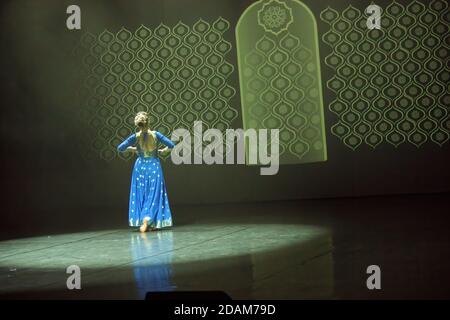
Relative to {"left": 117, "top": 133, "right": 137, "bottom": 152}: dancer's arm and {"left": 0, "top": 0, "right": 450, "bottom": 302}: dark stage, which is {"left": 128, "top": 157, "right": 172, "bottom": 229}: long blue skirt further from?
{"left": 117, "top": 133, "right": 137, "bottom": 152}: dancer's arm

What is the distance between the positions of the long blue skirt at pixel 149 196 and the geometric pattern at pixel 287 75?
3.02 m

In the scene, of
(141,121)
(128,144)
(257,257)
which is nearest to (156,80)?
(128,144)

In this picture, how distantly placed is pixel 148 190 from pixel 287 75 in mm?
3445

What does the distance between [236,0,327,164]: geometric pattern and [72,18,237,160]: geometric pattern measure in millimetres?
411

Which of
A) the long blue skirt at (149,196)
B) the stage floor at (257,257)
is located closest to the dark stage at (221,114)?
the long blue skirt at (149,196)

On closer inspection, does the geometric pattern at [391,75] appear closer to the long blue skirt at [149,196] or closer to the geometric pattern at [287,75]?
the geometric pattern at [287,75]

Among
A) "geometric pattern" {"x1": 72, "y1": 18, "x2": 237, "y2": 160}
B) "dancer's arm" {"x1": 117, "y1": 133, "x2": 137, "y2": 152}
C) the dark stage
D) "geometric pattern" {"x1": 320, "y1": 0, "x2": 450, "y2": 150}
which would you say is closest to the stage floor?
the dark stage

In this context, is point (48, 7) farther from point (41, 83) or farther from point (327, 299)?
point (327, 299)

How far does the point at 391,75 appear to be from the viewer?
9.61 m

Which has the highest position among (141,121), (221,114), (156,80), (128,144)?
(156,80)

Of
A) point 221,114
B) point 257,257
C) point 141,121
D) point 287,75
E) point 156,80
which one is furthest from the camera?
point 156,80

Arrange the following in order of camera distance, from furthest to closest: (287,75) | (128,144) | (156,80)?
1. (156,80)
2. (287,75)
3. (128,144)

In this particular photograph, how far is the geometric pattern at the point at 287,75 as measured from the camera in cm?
977

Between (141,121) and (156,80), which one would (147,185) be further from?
(156,80)
